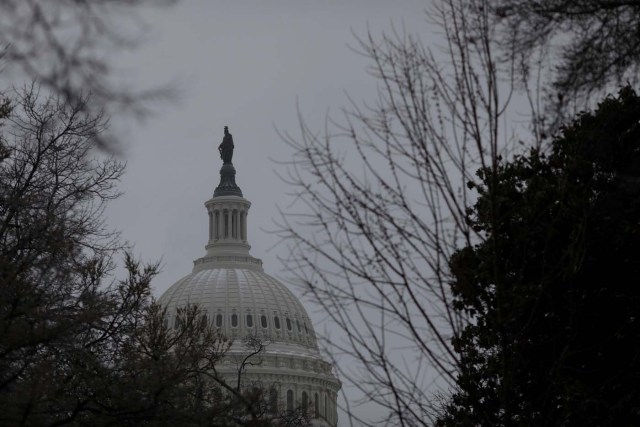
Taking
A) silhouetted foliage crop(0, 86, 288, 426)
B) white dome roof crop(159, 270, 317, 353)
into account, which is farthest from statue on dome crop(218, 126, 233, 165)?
silhouetted foliage crop(0, 86, 288, 426)

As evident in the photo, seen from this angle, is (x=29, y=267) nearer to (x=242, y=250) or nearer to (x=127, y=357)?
(x=127, y=357)

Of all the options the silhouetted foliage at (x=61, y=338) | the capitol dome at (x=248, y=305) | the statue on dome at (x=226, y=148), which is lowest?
the silhouetted foliage at (x=61, y=338)

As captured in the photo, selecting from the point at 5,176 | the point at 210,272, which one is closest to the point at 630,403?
the point at 5,176

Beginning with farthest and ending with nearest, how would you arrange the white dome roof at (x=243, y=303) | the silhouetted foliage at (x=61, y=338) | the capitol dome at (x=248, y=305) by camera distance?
the white dome roof at (x=243, y=303) → the capitol dome at (x=248, y=305) → the silhouetted foliage at (x=61, y=338)

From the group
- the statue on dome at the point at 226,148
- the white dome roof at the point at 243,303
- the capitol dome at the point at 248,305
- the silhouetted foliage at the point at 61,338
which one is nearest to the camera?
the silhouetted foliage at the point at 61,338

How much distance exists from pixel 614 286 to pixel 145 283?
789 centimetres

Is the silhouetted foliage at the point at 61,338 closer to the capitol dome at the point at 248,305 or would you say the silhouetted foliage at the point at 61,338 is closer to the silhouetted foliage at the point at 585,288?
the silhouetted foliage at the point at 585,288

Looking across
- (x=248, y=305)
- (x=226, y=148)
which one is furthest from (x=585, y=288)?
(x=226, y=148)

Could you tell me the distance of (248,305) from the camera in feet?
497

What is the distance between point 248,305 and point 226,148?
32429mm

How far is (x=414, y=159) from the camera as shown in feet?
40.8

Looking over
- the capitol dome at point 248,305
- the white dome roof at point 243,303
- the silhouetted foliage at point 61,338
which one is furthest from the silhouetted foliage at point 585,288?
the white dome roof at point 243,303

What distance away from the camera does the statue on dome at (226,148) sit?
175125mm

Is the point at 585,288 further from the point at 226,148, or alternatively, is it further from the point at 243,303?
the point at 226,148
